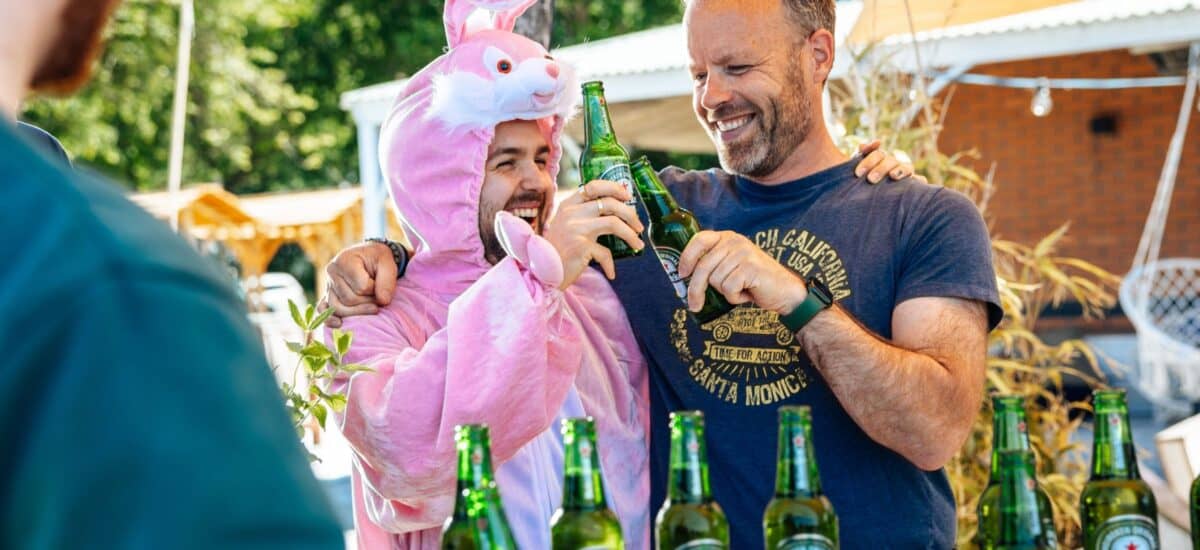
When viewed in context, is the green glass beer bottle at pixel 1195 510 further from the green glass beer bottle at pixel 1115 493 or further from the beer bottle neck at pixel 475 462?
the beer bottle neck at pixel 475 462

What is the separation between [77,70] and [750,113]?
177cm

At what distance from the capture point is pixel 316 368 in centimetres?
206

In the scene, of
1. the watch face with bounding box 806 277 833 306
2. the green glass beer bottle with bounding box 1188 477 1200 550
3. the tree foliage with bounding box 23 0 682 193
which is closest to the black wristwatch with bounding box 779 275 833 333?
the watch face with bounding box 806 277 833 306

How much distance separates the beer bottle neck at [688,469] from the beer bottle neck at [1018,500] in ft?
1.22

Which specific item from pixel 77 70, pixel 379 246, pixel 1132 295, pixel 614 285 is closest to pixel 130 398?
pixel 77 70

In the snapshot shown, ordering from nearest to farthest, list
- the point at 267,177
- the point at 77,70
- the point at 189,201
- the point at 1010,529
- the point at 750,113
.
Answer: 1. the point at 77,70
2. the point at 1010,529
3. the point at 750,113
4. the point at 189,201
5. the point at 267,177

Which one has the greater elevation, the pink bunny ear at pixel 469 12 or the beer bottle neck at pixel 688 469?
the pink bunny ear at pixel 469 12

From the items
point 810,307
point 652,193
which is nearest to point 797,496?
point 810,307

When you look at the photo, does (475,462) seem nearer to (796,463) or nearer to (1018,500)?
(796,463)

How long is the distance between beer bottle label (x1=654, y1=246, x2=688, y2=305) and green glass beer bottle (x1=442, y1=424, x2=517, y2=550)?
2.31ft

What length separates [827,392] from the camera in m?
2.42

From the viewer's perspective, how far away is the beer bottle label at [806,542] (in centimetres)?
161

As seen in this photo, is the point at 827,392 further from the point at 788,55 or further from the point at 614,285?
the point at 788,55

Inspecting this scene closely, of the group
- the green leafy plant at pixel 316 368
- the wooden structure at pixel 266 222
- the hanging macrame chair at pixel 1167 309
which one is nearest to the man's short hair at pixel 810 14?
the green leafy plant at pixel 316 368
